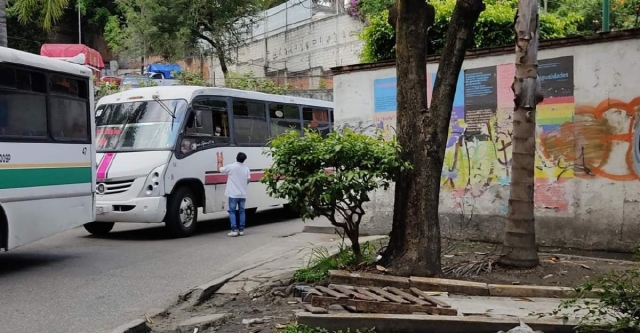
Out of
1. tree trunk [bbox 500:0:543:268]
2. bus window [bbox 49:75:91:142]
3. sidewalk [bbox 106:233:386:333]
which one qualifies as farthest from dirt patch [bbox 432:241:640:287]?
bus window [bbox 49:75:91:142]

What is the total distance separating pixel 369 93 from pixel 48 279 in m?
5.73

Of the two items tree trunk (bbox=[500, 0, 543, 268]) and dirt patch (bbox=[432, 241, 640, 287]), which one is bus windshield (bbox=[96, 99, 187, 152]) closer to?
dirt patch (bbox=[432, 241, 640, 287])

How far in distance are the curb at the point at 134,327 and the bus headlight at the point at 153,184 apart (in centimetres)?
561

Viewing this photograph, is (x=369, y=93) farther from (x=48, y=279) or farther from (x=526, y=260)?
(x=48, y=279)

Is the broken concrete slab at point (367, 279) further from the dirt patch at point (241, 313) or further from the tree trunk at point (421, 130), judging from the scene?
the dirt patch at point (241, 313)

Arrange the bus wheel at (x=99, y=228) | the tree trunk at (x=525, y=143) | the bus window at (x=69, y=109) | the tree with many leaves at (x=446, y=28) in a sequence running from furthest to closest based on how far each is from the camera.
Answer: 1. the bus wheel at (x=99, y=228)
2. the tree with many leaves at (x=446, y=28)
3. the bus window at (x=69, y=109)
4. the tree trunk at (x=525, y=143)

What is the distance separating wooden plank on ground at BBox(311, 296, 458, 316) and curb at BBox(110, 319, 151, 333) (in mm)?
1654

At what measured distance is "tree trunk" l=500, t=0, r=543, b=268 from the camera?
7031mm

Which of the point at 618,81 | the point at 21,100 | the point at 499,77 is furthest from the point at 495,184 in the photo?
the point at 21,100

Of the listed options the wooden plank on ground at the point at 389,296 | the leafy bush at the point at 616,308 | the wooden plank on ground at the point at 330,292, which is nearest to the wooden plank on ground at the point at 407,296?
the wooden plank on ground at the point at 389,296

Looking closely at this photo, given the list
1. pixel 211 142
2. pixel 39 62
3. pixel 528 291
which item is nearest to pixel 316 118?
pixel 211 142

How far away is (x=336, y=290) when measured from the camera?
606cm

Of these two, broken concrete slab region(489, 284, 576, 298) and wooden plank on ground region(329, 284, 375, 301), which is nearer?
wooden plank on ground region(329, 284, 375, 301)

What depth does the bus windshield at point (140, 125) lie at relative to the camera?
11.8m
